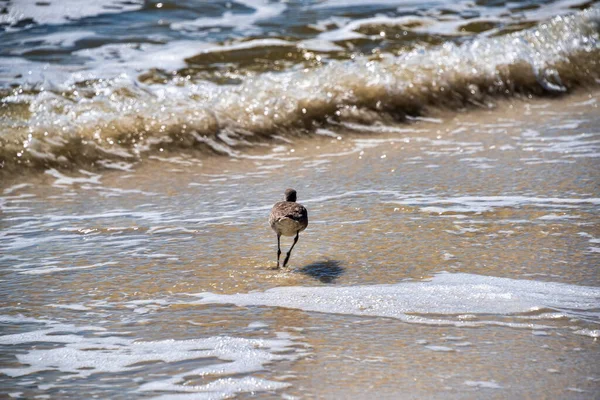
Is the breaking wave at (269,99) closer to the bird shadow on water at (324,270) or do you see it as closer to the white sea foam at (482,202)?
the white sea foam at (482,202)

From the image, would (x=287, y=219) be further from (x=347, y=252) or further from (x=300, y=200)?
(x=300, y=200)

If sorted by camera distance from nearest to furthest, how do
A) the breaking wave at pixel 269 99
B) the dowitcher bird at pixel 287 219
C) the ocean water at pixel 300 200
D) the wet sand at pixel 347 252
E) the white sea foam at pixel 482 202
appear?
1. the wet sand at pixel 347 252
2. the ocean water at pixel 300 200
3. the dowitcher bird at pixel 287 219
4. the white sea foam at pixel 482 202
5. the breaking wave at pixel 269 99

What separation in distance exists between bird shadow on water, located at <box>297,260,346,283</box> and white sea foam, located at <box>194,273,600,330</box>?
0.61 feet

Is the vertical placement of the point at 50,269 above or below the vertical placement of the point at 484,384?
above

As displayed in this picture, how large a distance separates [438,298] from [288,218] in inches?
38.7

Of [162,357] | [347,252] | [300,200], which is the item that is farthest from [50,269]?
[300,200]

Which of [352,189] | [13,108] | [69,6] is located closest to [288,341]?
[352,189]

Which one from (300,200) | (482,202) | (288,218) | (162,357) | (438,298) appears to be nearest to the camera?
(162,357)

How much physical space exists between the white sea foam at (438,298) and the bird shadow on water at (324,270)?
19 centimetres

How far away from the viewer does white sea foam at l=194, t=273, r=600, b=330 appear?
4012 mm

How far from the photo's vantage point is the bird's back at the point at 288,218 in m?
4.72

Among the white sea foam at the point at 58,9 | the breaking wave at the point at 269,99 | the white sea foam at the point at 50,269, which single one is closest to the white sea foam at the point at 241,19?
the white sea foam at the point at 58,9

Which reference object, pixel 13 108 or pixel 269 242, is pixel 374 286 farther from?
pixel 13 108

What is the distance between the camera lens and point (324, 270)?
15.5 feet
